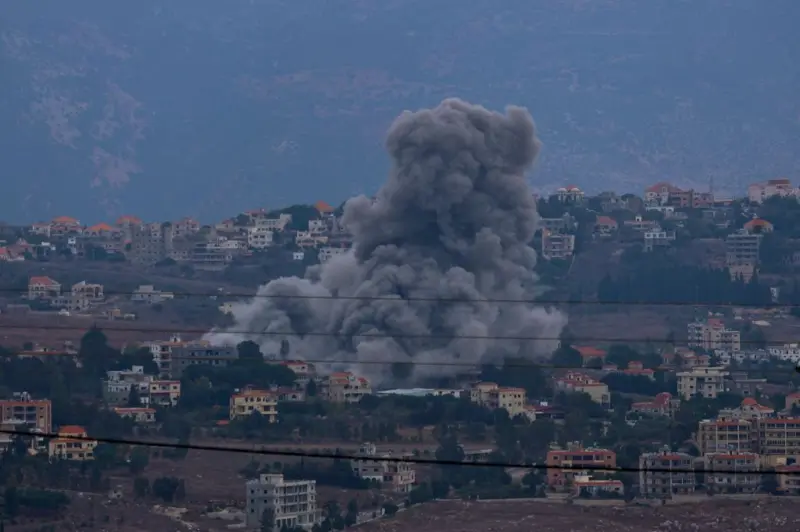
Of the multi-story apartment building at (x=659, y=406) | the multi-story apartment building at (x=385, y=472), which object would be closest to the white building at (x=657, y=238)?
the multi-story apartment building at (x=659, y=406)

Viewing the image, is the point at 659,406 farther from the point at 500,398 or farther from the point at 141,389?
the point at 141,389

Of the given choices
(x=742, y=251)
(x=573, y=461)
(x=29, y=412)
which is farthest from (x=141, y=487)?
(x=742, y=251)

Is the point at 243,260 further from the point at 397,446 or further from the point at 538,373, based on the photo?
the point at 397,446

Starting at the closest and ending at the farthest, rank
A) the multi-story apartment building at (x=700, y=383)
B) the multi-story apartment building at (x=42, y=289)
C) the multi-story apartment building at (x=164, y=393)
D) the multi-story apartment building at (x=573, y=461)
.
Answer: the multi-story apartment building at (x=573, y=461), the multi-story apartment building at (x=164, y=393), the multi-story apartment building at (x=700, y=383), the multi-story apartment building at (x=42, y=289)

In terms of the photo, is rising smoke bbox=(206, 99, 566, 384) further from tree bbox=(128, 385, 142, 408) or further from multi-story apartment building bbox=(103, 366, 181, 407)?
tree bbox=(128, 385, 142, 408)

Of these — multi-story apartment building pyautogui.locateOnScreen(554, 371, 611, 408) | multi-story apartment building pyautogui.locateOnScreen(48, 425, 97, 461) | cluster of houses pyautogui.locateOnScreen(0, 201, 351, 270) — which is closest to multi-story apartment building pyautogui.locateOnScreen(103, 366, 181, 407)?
multi-story apartment building pyautogui.locateOnScreen(48, 425, 97, 461)

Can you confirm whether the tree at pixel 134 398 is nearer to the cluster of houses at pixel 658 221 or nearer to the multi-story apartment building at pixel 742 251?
the cluster of houses at pixel 658 221
